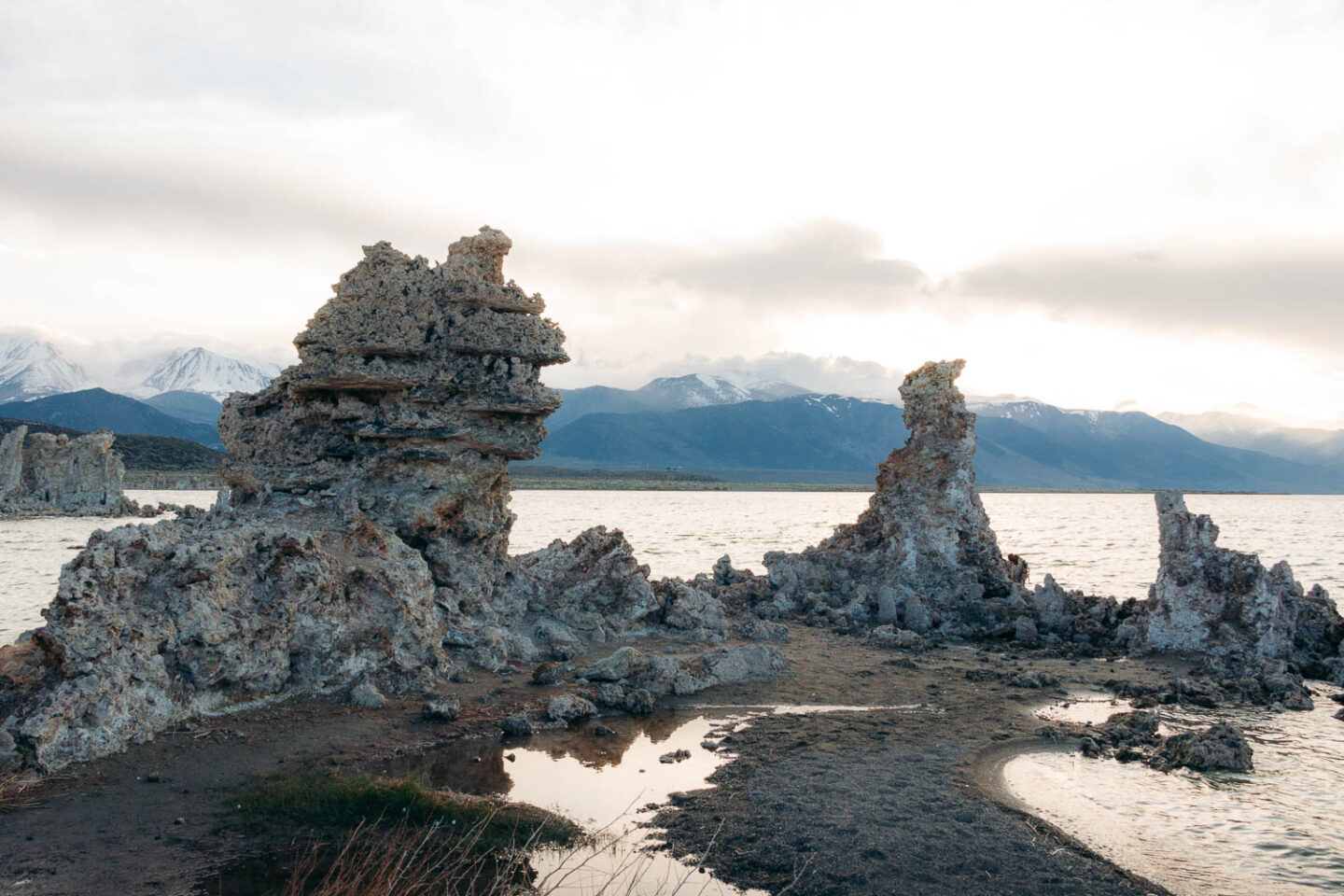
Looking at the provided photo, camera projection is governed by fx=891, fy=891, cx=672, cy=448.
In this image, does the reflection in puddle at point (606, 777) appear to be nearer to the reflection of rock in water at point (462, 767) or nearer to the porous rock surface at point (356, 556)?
the reflection of rock in water at point (462, 767)

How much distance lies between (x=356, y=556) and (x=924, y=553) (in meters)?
12.6

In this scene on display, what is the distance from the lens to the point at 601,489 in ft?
472

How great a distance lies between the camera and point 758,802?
Answer: 27.4 feet

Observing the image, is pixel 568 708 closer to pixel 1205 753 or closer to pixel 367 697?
pixel 367 697

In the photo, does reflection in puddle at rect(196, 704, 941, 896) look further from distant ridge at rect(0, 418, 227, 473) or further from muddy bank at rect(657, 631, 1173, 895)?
distant ridge at rect(0, 418, 227, 473)

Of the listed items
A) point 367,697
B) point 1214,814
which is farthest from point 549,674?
point 1214,814

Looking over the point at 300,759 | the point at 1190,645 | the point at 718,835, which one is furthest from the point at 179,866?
the point at 1190,645

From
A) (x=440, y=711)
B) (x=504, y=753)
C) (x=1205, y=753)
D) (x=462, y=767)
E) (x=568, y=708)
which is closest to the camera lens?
(x=462, y=767)

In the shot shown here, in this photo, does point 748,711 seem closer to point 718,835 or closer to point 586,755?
point 586,755

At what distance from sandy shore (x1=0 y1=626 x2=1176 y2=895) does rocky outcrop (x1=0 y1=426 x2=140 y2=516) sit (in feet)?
189

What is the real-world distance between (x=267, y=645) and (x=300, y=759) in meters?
2.22

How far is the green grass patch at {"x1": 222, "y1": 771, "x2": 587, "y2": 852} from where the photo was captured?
7.43 metres

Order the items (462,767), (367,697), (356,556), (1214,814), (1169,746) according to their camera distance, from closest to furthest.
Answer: (1214,814), (462,767), (1169,746), (367,697), (356,556)

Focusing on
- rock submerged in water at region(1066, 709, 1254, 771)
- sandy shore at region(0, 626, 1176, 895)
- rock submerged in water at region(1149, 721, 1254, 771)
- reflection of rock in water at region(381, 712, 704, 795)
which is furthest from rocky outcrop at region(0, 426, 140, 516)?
rock submerged in water at region(1149, 721, 1254, 771)
